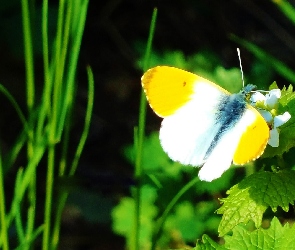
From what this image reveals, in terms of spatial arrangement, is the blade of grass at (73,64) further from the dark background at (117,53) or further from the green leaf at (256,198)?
the dark background at (117,53)

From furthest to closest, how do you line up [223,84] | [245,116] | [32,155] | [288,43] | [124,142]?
[288,43] → [124,142] → [223,84] → [32,155] → [245,116]

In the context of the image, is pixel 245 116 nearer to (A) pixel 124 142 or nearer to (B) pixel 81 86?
(A) pixel 124 142

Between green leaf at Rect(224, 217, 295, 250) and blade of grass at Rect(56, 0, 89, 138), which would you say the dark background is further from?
→ green leaf at Rect(224, 217, 295, 250)

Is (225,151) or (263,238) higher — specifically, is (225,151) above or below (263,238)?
above

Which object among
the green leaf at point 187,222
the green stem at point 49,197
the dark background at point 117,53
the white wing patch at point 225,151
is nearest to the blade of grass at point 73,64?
the green stem at point 49,197

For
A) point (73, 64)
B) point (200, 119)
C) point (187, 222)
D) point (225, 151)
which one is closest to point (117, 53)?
point (187, 222)

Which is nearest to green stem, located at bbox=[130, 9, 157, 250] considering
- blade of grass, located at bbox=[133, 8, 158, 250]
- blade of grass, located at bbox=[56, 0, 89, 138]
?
blade of grass, located at bbox=[133, 8, 158, 250]

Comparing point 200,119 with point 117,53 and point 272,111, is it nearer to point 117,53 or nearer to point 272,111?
point 272,111

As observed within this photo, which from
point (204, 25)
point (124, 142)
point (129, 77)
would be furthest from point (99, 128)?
point (204, 25)
